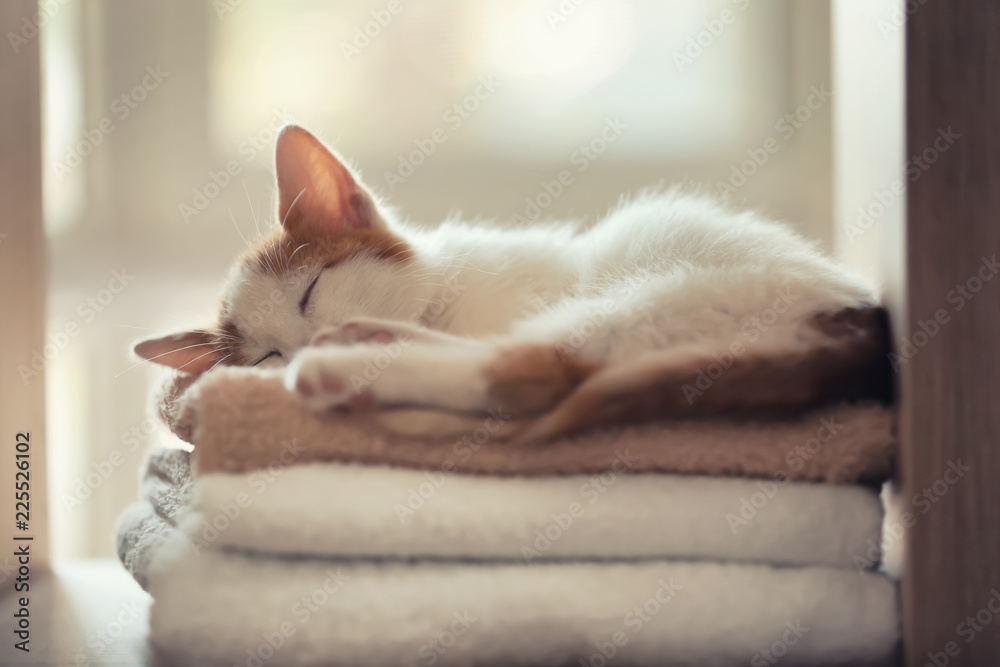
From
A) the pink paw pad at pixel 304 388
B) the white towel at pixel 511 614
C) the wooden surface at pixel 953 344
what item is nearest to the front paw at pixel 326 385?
the pink paw pad at pixel 304 388

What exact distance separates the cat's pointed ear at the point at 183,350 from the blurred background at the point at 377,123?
65 centimetres

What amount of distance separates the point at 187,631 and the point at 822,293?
0.54 m

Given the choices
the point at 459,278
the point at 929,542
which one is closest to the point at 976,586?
the point at 929,542

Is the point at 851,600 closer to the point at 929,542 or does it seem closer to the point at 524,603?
the point at 929,542

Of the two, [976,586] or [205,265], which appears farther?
[205,265]

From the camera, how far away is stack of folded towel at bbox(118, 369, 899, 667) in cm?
46

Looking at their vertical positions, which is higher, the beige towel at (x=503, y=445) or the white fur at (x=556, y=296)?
the white fur at (x=556, y=296)

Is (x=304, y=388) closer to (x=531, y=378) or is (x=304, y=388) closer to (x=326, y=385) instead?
(x=326, y=385)

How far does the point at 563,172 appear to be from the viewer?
1.45 meters

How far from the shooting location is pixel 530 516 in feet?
1.56

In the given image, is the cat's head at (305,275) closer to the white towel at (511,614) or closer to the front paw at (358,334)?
the front paw at (358,334)

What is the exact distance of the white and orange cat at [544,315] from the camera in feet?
1.66

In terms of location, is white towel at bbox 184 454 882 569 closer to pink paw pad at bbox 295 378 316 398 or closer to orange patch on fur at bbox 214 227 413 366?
pink paw pad at bbox 295 378 316 398

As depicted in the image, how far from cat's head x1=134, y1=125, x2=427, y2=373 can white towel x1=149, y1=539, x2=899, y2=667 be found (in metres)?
0.30
